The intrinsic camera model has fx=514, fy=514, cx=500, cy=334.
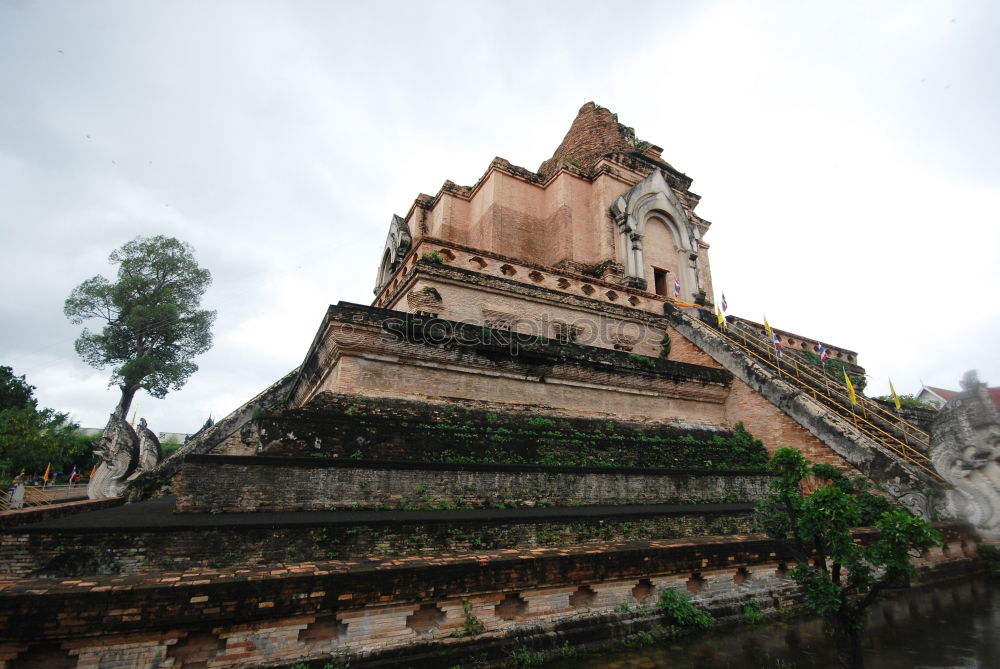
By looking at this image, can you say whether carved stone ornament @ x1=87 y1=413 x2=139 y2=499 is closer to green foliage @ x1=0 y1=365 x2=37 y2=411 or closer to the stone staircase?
the stone staircase

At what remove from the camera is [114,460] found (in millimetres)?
7289

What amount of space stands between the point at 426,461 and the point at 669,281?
1121 centimetres

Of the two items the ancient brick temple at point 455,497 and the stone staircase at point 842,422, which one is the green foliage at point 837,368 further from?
the ancient brick temple at point 455,497

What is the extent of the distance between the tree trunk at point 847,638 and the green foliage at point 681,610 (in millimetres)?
1403

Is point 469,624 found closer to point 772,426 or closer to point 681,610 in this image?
point 681,610

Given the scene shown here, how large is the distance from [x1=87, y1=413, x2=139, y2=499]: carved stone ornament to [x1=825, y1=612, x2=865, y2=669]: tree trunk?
8523mm

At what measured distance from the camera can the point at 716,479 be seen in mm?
7133

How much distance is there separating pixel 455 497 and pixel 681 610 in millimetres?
2464

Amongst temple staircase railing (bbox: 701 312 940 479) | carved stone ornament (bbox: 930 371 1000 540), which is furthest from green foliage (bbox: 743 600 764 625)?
temple staircase railing (bbox: 701 312 940 479)

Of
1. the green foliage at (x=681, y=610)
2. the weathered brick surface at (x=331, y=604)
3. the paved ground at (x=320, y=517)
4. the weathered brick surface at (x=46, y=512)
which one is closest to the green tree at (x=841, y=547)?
the green foliage at (x=681, y=610)

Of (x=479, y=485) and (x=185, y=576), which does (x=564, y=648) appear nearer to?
(x=479, y=485)

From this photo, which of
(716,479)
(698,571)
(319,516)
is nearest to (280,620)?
(319,516)

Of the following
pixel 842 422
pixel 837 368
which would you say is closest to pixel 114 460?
pixel 842 422

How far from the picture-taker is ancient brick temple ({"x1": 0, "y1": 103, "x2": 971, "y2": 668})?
3508 millimetres
